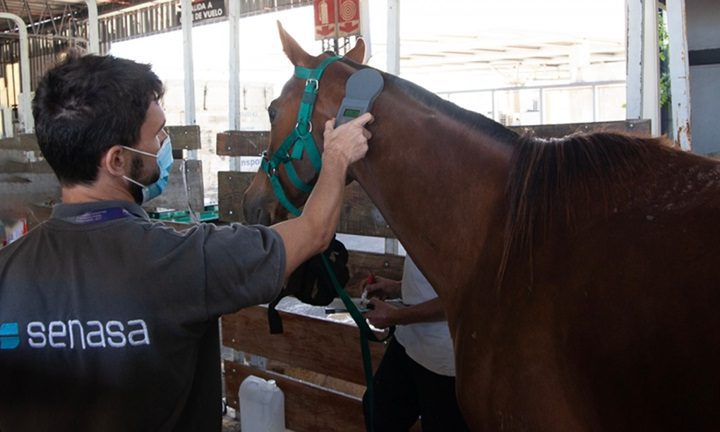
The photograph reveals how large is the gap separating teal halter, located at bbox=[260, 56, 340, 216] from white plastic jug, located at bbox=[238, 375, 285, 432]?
6.03ft

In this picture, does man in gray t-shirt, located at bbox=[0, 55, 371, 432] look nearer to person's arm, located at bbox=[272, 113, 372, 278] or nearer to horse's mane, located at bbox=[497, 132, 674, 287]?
person's arm, located at bbox=[272, 113, 372, 278]

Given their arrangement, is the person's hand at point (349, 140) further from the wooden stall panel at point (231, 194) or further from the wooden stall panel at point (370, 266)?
the wooden stall panel at point (231, 194)

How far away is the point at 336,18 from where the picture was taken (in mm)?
4602

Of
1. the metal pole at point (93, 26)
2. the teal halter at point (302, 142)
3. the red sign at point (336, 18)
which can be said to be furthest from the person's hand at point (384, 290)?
the metal pole at point (93, 26)

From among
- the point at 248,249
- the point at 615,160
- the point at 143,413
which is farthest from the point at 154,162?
the point at 615,160

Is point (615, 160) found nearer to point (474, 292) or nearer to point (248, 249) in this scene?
point (474, 292)

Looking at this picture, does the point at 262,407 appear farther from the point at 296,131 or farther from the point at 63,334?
the point at 63,334

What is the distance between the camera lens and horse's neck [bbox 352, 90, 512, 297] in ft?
6.01

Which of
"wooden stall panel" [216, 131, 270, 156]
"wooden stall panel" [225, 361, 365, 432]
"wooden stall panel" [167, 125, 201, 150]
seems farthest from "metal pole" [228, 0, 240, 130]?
"wooden stall panel" [225, 361, 365, 432]

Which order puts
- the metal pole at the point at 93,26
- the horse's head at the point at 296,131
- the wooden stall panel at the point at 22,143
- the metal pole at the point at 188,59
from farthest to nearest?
the wooden stall panel at the point at 22,143 < the metal pole at the point at 93,26 < the metal pole at the point at 188,59 < the horse's head at the point at 296,131

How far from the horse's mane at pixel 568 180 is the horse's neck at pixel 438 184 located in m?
0.10

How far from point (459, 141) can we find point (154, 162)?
2.92 feet

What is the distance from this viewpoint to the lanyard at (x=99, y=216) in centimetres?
144

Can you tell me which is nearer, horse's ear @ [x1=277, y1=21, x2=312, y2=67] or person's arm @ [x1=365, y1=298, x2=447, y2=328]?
horse's ear @ [x1=277, y1=21, x2=312, y2=67]
